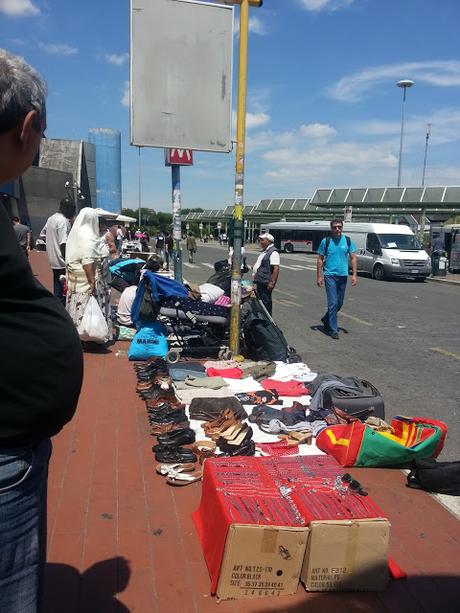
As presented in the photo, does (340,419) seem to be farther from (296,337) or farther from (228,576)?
(296,337)

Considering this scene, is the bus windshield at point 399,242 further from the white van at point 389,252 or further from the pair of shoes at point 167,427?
the pair of shoes at point 167,427

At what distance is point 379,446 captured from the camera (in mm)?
3828

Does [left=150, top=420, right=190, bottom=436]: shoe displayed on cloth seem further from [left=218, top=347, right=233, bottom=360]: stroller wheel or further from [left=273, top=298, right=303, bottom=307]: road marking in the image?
[left=273, top=298, right=303, bottom=307]: road marking

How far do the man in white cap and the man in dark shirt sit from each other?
7310 millimetres

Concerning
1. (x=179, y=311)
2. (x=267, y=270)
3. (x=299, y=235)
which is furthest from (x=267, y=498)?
(x=299, y=235)

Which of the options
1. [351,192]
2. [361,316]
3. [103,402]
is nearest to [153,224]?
[351,192]

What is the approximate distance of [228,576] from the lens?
2.47 metres

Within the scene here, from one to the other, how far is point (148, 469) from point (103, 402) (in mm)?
1513

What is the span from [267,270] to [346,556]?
644 centimetres

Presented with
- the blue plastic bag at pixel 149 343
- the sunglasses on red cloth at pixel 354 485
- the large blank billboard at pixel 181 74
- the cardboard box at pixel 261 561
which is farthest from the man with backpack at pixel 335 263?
the cardboard box at pixel 261 561

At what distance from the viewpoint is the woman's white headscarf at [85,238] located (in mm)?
6750

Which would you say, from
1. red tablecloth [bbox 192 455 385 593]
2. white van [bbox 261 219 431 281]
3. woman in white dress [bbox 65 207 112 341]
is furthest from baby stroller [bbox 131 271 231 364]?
white van [bbox 261 219 431 281]

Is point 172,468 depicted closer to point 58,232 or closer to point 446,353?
point 58,232

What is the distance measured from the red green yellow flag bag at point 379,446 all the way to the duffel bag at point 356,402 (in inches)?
22.0
